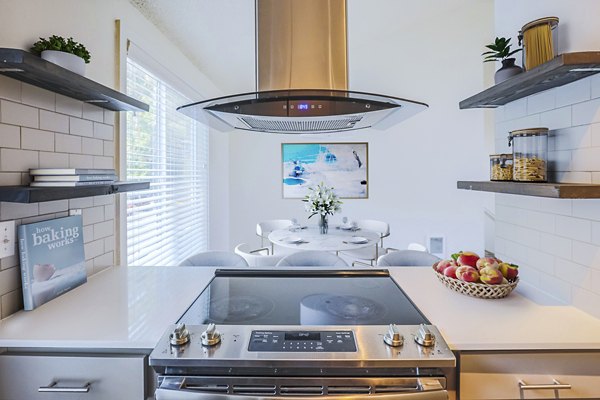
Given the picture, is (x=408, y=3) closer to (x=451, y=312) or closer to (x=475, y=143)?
(x=475, y=143)

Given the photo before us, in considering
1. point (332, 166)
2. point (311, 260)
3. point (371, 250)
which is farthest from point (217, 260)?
point (332, 166)

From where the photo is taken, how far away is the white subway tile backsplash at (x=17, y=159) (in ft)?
3.78

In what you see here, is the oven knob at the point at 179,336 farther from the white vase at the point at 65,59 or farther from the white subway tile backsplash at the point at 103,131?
the white subway tile backsplash at the point at 103,131

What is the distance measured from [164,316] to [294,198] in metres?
3.36

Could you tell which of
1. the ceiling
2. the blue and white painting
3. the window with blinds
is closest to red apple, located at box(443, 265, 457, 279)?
the window with blinds

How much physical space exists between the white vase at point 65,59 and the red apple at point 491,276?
183cm

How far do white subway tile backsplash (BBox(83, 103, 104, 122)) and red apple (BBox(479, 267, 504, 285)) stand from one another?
195 cm

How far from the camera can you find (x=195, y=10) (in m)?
2.32

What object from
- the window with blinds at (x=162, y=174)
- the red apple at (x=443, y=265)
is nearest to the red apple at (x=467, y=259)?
the red apple at (x=443, y=265)

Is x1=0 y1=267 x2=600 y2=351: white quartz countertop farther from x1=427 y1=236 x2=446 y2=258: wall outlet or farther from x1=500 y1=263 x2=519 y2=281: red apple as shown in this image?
x1=427 y1=236 x2=446 y2=258: wall outlet

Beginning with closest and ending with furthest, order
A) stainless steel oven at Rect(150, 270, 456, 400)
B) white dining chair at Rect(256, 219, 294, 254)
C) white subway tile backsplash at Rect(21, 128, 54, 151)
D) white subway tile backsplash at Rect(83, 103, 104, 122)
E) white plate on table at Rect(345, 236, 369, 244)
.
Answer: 1. stainless steel oven at Rect(150, 270, 456, 400)
2. white subway tile backsplash at Rect(21, 128, 54, 151)
3. white subway tile backsplash at Rect(83, 103, 104, 122)
4. white plate on table at Rect(345, 236, 369, 244)
5. white dining chair at Rect(256, 219, 294, 254)

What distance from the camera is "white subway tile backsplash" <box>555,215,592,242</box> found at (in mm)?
1188

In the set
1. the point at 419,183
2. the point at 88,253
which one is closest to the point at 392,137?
the point at 419,183

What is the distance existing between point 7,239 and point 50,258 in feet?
0.61
